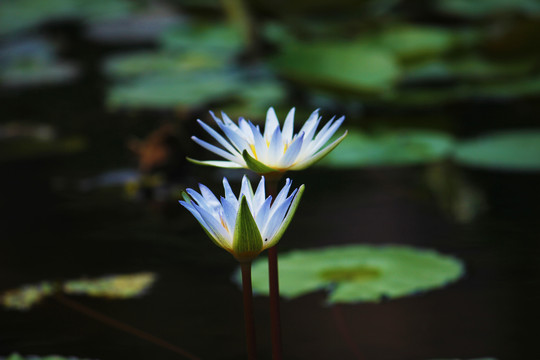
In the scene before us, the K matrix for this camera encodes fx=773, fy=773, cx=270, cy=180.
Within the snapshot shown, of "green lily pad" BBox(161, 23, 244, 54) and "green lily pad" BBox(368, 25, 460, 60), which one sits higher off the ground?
"green lily pad" BBox(161, 23, 244, 54)

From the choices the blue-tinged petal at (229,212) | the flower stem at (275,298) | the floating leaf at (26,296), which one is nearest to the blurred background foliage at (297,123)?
the floating leaf at (26,296)

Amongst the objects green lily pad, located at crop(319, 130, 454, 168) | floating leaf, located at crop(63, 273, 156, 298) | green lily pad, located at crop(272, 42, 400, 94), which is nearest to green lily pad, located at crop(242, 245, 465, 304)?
floating leaf, located at crop(63, 273, 156, 298)

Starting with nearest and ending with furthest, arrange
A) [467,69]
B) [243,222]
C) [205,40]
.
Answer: [243,222], [467,69], [205,40]

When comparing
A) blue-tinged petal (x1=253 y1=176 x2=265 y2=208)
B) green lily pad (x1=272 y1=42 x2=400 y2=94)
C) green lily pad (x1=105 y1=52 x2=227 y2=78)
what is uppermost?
green lily pad (x1=105 y1=52 x2=227 y2=78)

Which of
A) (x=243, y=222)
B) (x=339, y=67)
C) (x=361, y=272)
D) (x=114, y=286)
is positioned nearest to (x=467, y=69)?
(x=339, y=67)

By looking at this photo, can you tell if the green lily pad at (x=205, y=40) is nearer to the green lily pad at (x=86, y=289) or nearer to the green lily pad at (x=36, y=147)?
the green lily pad at (x=36, y=147)

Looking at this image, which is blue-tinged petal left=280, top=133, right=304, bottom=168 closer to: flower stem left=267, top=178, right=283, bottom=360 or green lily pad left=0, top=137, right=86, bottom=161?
flower stem left=267, top=178, right=283, bottom=360

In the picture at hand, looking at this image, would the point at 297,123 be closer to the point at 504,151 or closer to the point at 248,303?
the point at 504,151
